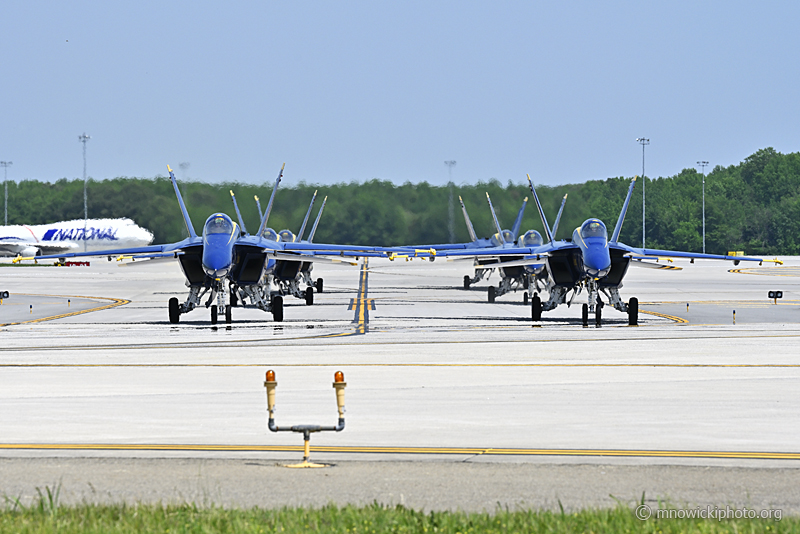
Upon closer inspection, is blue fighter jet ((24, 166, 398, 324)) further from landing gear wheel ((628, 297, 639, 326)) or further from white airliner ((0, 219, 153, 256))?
white airliner ((0, 219, 153, 256))

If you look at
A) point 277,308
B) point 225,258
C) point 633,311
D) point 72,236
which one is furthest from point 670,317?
point 72,236

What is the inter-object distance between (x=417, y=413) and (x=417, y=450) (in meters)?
2.31

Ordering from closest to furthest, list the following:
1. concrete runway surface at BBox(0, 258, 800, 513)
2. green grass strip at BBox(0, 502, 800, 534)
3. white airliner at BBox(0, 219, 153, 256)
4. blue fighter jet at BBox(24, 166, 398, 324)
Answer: green grass strip at BBox(0, 502, 800, 534) < concrete runway surface at BBox(0, 258, 800, 513) < blue fighter jet at BBox(24, 166, 398, 324) < white airliner at BBox(0, 219, 153, 256)

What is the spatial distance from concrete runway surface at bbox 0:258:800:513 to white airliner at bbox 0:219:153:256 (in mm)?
72894

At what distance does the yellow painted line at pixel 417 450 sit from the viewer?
940 cm

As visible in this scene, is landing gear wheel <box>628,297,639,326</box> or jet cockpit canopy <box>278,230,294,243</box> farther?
jet cockpit canopy <box>278,230,294,243</box>

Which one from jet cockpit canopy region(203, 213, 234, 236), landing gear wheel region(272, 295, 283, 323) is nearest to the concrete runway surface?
landing gear wheel region(272, 295, 283, 323)

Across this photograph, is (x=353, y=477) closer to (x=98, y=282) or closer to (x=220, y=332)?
(x=220, y=332)

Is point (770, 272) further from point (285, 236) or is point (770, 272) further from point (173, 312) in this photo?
point (173, 312)

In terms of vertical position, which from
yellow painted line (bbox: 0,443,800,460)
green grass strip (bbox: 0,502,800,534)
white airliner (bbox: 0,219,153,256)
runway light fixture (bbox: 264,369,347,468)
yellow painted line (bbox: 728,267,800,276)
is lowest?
yellow painted line (bbox: 0,443,800,460)

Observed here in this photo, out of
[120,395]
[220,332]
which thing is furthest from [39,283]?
[120,395]

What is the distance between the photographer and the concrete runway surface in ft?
27.0

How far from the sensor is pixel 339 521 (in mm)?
6891

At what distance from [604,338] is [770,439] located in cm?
1287
